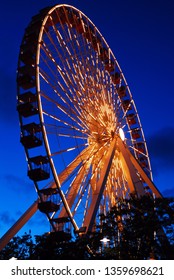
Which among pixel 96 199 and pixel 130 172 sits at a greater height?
pixel 130 172


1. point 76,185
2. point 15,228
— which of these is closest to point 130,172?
point 76,185

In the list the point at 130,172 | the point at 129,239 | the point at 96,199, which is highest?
the point at 130,172

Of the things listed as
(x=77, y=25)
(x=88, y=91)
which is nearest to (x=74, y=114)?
(x=88, y=91)

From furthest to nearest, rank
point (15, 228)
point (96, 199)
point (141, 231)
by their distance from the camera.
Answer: point (96, 199)
point (15, 228)
point (141, 231)

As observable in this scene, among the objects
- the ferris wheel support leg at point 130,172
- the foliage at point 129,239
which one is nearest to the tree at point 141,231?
the foliage at point 129,239

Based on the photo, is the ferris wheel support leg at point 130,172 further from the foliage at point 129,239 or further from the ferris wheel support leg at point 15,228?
the ferris wheel support leg at point 15,228

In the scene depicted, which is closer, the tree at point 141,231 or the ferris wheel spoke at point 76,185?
the tree at point 141,231

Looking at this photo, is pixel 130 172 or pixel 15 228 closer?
pixel 15 228

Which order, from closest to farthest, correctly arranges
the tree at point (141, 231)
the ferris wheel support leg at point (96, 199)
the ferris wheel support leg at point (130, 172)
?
1. the tree at point (141, 231)
2. the ferris wheel support leg at point (96, 199)
3. the ferris wheel support leg at point (130, 172)

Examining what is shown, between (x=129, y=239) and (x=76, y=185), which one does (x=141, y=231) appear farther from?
(x=76, y=185)

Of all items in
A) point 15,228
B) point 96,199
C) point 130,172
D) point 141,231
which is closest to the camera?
point 141,231

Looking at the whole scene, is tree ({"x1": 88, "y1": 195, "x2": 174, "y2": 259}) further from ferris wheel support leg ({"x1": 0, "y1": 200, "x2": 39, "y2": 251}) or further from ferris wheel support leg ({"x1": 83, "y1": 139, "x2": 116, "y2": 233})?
ferris wheel support leg ({"x1": 0, "y1": 200, "x2": 39, "y2": 251})

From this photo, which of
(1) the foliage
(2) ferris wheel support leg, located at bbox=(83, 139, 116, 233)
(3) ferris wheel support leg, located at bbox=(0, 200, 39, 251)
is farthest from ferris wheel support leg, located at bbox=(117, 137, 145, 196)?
(3) ferris wheel support leg, located at bbox=(0, 200, 39, 251)

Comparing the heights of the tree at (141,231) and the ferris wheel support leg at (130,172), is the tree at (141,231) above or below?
below
